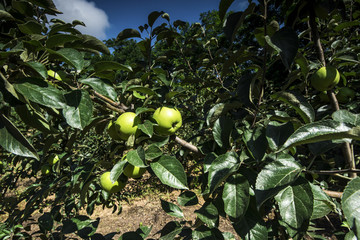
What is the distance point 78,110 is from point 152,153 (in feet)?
1.08

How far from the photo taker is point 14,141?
0.64 meters

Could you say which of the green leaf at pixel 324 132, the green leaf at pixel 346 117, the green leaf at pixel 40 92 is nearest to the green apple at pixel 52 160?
the green leaf at pixel 40 92

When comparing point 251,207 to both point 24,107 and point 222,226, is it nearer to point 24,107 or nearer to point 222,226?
point 24,107

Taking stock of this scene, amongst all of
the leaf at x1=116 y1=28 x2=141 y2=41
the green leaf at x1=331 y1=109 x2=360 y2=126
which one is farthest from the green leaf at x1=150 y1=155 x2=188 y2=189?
the leaf at x1=116 y1=28 x2=141 y2=41

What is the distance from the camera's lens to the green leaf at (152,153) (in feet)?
2.63

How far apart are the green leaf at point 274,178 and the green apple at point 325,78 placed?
791 mm

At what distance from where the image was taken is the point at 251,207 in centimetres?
75

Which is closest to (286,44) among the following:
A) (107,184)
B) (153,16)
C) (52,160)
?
(153,16)

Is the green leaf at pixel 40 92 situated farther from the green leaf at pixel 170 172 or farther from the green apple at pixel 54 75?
the green leaf at pixel 170 172

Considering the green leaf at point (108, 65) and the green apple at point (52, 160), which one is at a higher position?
the green leaf at point (108, 65)

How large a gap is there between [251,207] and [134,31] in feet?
3.55

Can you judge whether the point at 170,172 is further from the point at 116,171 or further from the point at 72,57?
the point at 72,57

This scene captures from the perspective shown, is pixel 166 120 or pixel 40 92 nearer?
pixel 40 92

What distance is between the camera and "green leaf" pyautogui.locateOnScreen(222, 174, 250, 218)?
619 millimetres
